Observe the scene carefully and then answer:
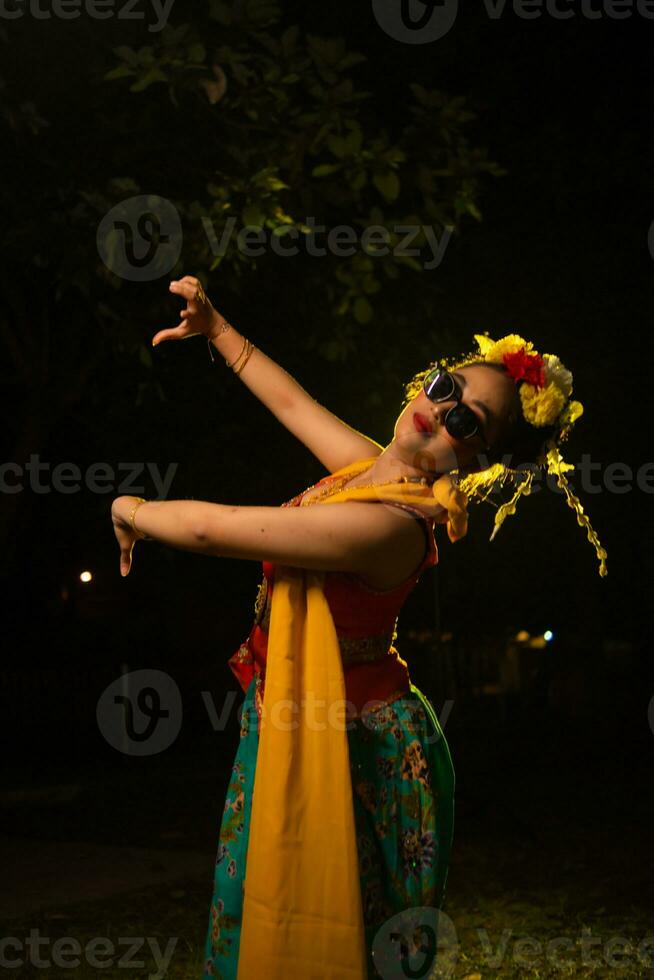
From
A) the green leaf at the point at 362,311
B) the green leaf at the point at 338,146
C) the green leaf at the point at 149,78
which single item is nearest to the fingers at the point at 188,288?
the green leaf at the point at 149,78

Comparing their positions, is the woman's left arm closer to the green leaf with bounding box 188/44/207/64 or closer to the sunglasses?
the sunglasses

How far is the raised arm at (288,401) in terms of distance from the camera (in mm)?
3141

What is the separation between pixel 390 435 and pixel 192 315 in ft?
21.5

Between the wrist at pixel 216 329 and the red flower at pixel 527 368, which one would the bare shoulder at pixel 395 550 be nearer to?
the red flower at pixel 527 368

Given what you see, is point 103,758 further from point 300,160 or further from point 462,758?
point 300,160

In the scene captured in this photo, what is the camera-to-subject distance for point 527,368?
2836 millimetres

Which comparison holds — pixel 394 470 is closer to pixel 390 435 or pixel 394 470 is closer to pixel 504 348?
pixel 504 348

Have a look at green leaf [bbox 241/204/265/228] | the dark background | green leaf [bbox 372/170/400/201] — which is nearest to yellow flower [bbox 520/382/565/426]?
green leaf [bbox 372/170/400/201]

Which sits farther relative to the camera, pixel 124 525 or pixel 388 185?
pixel 388 185

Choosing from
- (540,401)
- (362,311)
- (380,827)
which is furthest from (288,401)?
(362,311)

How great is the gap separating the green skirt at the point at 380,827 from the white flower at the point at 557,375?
82 cm

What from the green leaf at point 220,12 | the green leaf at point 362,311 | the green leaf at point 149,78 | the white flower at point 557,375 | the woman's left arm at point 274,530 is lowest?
the woman's left arm at point 274,530

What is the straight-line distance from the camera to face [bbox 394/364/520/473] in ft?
9.22

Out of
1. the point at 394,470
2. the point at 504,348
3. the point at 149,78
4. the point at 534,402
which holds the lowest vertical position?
the point at 394,470
